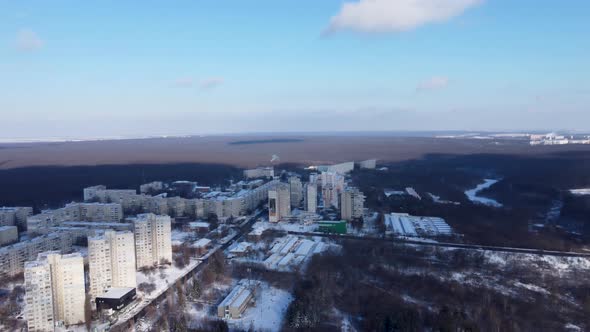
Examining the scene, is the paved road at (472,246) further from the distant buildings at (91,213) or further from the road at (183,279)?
the distant buildings at (91,213)

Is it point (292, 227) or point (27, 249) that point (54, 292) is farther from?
point (292, 227)

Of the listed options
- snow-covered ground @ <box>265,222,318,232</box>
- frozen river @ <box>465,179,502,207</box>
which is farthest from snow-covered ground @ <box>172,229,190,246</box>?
frozen river @ <box>465,179,502,207</box>

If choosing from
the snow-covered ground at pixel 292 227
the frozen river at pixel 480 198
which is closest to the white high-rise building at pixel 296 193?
the snow-covered ground at pixel 292 227

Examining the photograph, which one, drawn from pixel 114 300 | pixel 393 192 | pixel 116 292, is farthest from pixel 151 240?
pixel 393 192

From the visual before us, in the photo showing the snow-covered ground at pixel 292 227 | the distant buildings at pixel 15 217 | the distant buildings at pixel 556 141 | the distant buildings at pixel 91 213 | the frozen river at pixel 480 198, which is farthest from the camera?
the distant buildings at pixel 556 141

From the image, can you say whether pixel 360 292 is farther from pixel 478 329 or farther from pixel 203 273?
pixel 203 273
